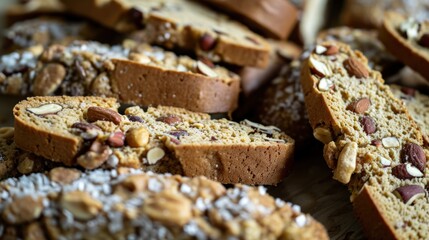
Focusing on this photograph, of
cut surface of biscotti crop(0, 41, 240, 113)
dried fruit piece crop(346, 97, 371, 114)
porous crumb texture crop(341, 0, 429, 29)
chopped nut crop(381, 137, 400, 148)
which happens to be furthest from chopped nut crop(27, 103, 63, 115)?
porous crumb texture crop(341, 0, 429, 29)

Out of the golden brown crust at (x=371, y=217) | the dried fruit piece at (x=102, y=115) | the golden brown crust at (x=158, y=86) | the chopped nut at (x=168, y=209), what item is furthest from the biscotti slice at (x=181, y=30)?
the chopped nut at (x=168, y=209)

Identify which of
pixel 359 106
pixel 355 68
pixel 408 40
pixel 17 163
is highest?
pixel 408 40

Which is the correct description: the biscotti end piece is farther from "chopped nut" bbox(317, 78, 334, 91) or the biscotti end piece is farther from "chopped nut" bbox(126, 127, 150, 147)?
"chopped nut" bbox(317, 78, 334, 91)

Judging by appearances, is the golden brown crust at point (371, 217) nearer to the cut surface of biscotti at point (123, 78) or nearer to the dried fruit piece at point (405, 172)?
the dried fruit piece at point (405, 172)

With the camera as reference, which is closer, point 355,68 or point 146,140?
point 146,140

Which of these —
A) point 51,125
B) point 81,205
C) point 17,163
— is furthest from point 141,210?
point 17,163

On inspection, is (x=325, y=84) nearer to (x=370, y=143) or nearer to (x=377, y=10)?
(x=370, y=143)
